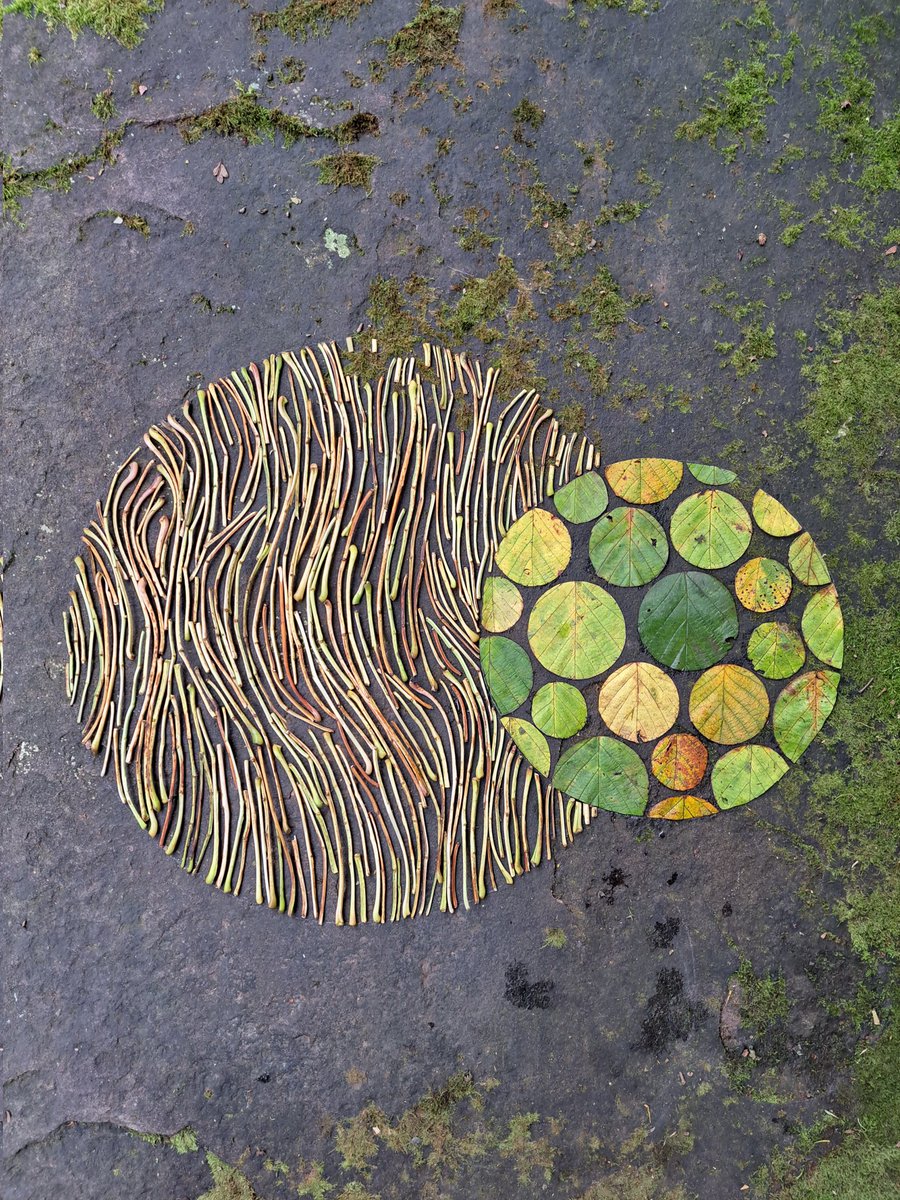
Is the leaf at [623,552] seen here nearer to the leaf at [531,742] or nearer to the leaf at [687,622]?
the leaf at [687,622]

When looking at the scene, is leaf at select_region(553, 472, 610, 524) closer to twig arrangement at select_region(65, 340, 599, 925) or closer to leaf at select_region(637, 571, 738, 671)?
twig arrangement at select_region(65, 340, 599, 925)

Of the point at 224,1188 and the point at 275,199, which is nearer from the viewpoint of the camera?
the point at 224,1188

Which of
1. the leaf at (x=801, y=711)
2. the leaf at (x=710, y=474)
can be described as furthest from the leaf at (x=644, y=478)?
the leaf at (x=801, y=711)

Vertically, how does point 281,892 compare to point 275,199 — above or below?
below

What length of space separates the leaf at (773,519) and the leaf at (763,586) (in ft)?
0.37

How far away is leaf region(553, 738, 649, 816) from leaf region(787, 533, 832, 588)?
881 millimetres

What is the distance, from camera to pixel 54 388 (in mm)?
2504

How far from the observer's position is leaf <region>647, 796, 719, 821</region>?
245 cm

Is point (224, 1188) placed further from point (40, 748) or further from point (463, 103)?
point (463, 103)

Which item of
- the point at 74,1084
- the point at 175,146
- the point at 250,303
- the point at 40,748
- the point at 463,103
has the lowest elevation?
the point at 74,1084

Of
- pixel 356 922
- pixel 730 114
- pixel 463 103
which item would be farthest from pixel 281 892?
pixel 730 114

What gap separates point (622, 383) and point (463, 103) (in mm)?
1155

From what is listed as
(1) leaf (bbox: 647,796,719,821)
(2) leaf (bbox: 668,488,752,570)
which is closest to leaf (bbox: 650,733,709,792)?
(1) leaf (bbox: 647,796,719,821)

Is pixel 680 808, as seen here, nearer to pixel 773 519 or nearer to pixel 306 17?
pixel 773 519
